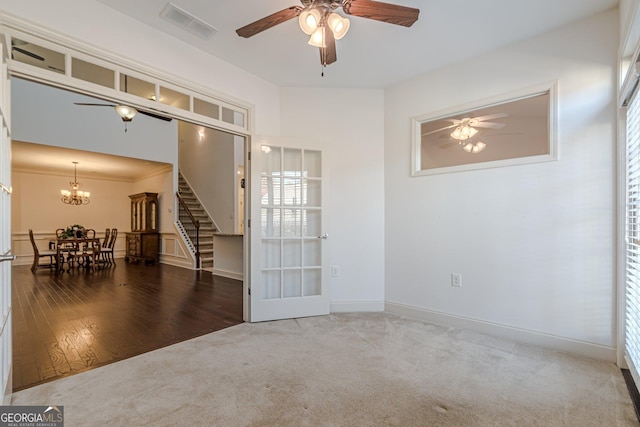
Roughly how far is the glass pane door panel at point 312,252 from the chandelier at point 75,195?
808cm

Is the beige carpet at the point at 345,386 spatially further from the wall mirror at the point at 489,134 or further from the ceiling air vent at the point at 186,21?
the ceiling air vent at the point at 186,21

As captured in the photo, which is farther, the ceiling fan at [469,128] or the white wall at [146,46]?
the ceiling fan at [469,128]

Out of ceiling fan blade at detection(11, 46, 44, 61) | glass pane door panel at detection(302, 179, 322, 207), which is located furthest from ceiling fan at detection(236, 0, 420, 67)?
glass pane door panel at detection(302, 179, 322, 207)

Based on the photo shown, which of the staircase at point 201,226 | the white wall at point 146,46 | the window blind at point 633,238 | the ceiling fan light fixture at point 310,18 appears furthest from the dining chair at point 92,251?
the window blind at point 633,238

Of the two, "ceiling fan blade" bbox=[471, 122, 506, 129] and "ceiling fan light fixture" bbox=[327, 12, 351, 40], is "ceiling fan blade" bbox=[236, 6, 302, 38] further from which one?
"ceiling fan blade" bbox=[471, 122, 506, 129]

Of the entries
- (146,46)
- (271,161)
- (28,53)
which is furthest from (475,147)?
(28,53)

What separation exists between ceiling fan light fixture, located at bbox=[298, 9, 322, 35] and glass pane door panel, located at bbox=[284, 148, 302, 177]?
1.66 meters

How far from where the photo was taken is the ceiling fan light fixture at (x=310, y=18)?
1.96 m

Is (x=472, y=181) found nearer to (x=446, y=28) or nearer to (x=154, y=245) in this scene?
(x=446, y=28)

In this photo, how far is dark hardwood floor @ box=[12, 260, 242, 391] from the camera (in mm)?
2363

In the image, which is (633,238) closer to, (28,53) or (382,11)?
(382,11)

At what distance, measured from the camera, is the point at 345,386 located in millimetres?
1973

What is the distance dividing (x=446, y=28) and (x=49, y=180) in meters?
10.8

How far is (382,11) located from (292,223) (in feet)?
7.55
